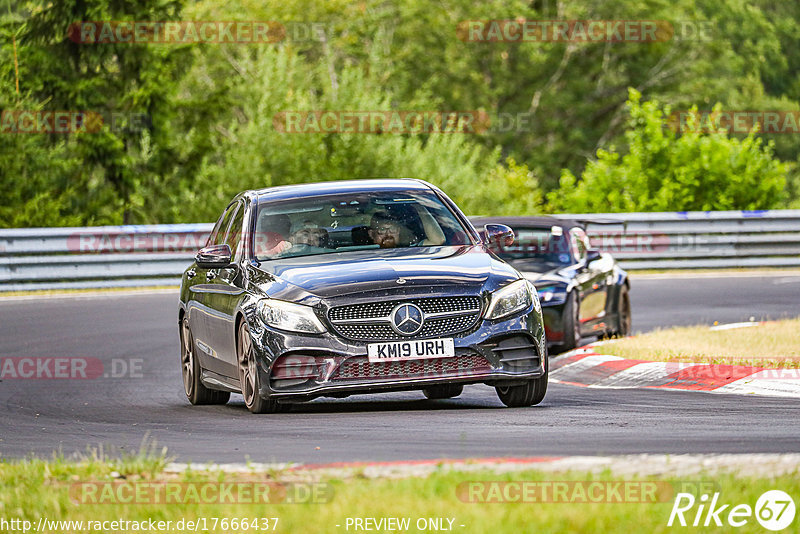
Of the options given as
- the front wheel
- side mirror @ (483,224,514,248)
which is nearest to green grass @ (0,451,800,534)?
the front wheel

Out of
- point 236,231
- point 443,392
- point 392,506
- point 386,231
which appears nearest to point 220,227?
point 236,231

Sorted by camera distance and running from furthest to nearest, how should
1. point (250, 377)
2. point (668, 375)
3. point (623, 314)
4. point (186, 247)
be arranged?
point (186, 247)
point (623, 314)
point (668, 375)
point (250, 377)

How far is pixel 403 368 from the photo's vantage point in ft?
31.0

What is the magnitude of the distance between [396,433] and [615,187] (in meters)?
25.9

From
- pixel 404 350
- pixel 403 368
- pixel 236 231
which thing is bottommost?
pixel 403 368

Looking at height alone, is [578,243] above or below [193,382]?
above

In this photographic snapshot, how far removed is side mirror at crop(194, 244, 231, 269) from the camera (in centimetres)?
1077

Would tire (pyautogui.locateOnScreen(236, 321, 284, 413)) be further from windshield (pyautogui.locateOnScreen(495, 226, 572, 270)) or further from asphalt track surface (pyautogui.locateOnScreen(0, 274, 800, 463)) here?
windshield (pyautogui.locateOnScreen(495, 226, 572, 270))

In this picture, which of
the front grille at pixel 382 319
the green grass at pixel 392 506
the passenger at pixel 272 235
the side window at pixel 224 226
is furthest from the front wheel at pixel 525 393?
the green grass at pixel 392 506

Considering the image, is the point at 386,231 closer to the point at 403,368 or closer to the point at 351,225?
the point at 351,225

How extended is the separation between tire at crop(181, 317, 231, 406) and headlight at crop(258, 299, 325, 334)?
220 cm

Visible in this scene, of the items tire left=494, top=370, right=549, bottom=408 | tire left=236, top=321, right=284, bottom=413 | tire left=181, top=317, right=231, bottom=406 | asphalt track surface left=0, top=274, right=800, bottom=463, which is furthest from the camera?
tire left=181, top=317, right=231, bottom=406

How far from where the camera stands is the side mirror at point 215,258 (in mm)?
10773

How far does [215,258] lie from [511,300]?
2.29 m
